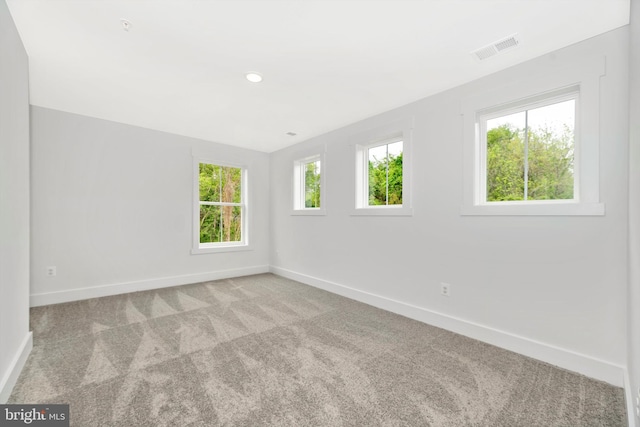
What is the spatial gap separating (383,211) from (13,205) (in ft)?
10.5

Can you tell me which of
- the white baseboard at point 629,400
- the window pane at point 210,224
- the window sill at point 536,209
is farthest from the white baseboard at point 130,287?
the white baseboard at point 629,400

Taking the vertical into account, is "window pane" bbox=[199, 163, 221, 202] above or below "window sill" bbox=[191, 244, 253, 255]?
above

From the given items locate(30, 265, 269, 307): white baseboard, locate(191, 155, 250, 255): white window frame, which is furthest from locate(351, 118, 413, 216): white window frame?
locate(30, 265, 269, 307): white baseboard

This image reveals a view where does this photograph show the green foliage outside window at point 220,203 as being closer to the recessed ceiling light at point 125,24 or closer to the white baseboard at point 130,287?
the white baseboard at point 130,287

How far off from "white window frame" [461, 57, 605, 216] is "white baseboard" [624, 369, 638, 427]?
1069 mm

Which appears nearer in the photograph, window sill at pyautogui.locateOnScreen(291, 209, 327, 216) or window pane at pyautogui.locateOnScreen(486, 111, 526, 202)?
window pane at pyautogui.locateOnScreen(486, 111, 526, 202)

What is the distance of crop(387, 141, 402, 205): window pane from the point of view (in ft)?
11.0

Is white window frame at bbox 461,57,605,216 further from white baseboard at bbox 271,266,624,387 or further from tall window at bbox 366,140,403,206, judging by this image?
white baseboard at bbox 271,266,624,387

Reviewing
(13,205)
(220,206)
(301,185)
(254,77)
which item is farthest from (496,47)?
(220,206)

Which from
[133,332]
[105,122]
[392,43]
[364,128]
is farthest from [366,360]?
[105,122]

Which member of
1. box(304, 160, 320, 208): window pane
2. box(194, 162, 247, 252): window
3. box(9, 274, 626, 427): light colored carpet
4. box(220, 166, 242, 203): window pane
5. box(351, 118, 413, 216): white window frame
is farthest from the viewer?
box(220, 166, 242, 203): window pane

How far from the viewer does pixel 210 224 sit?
484 centimetres

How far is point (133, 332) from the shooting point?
2.60 m

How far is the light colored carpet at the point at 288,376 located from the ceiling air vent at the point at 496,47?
239cm
